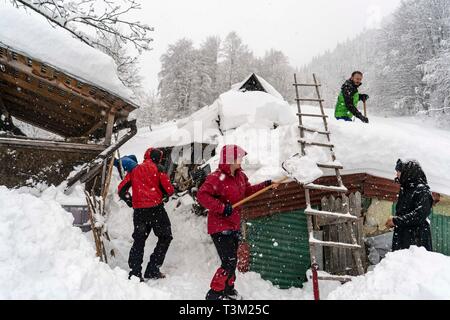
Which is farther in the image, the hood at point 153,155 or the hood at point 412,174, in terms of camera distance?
the hood at point 153,155

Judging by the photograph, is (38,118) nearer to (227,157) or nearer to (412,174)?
(227,157)

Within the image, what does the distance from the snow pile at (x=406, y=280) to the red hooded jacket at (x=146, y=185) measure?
3.15 meters

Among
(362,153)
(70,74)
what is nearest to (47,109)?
(70,74)

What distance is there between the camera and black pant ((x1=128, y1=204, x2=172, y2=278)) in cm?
515

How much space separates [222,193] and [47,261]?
2.34m

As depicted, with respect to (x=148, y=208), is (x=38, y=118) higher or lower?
higher

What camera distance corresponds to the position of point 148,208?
17.3ft

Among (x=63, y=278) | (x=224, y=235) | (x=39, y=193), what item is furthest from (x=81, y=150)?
(x=63, y=278)

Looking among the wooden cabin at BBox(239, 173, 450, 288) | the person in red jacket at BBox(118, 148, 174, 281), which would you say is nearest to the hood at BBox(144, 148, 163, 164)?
the person in red jacket at BBox(118, 148, 174, 281)

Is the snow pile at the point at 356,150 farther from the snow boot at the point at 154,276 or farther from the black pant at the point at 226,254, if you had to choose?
the snow boot at the point at 154,276

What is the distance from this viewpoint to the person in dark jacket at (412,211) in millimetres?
4359

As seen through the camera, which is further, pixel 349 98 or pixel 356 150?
pixel 349 98

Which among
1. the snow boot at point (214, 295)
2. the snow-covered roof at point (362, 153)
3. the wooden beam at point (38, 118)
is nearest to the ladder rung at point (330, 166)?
the snow-covered roof at point (362, 153)
